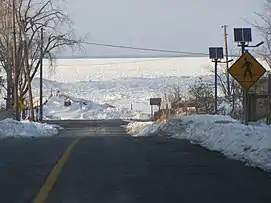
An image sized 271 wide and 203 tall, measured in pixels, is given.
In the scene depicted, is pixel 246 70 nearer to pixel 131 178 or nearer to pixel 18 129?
pixel 131 178

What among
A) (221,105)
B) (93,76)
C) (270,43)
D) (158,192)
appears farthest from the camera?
(93,76)

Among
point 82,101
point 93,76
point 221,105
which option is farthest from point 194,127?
point 93,76

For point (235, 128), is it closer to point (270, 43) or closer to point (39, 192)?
point (39, 192)

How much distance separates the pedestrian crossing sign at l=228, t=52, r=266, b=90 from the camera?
22219 millimetres

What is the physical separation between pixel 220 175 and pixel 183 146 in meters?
7.83

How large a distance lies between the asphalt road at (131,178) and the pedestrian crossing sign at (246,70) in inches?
198

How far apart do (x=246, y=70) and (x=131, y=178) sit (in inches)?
433

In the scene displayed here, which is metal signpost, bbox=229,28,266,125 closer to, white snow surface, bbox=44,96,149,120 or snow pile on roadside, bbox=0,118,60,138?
snow pile on roadside, bbox=0,118,60,138

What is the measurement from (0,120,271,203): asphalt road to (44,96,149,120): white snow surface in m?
83.2

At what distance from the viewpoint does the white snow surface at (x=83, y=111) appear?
105m

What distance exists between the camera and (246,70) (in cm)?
2238

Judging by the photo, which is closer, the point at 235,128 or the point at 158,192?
the point at 158,192

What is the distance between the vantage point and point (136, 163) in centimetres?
1496

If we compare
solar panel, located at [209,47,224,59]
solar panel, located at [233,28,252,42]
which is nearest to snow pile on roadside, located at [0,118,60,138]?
solar panel, located at [233,28,252,42]
